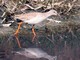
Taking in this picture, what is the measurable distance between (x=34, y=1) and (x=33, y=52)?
4.35 metres

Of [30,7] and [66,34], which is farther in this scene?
[30,7]

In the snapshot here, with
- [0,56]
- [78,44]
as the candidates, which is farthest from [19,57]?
[78,44]

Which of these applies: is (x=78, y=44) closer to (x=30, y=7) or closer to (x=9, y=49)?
(x=9, y=49)

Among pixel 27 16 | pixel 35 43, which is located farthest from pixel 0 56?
pixel 27 16

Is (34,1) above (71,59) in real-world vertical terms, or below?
above

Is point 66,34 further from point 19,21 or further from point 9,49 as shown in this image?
point 9,49

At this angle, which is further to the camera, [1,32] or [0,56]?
[1,32]

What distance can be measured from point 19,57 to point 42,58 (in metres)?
0.51

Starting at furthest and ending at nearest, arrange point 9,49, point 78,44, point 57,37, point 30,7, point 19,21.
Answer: point 30,7 < point 19,21 < point 57,37 < point 78,44 < point 9,49

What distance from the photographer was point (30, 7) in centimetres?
1139

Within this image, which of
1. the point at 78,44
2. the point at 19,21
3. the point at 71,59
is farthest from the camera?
the point at 19,21

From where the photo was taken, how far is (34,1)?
11.7 m

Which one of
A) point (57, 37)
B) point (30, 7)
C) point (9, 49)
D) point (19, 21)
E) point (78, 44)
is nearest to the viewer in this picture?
point (9, 49)

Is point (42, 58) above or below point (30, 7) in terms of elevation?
below
